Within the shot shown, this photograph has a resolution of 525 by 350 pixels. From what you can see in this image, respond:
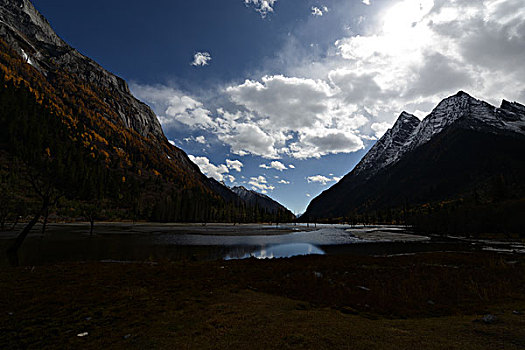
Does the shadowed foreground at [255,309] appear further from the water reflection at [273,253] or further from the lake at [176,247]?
the water reflection at [273,253]

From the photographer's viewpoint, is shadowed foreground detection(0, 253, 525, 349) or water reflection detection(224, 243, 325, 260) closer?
shadowed foreground detection(0, 253, 525, 349)

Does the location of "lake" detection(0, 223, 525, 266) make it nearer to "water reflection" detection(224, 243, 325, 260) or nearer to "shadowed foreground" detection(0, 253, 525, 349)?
"water reflection" detection(224, 243, 325, 260)

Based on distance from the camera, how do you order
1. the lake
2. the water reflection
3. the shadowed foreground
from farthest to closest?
the water reflection → the lake → the shadowed foreground

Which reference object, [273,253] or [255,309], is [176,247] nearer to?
[273,253]

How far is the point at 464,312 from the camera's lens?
12883 mm

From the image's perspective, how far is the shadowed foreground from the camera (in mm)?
8516

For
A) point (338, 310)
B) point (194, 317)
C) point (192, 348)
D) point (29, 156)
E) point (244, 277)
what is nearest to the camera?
point (192, 348)

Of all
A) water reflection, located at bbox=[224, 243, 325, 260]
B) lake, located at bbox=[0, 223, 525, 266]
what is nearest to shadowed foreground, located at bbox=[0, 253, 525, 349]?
lake, located at bbox=[0, 223, 525, 266]

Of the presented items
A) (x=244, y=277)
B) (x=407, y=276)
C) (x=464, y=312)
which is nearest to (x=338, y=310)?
(x=464, y=312)

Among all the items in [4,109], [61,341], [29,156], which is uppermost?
[4,109]

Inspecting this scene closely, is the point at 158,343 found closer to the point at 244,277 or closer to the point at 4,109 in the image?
the point at 244,277

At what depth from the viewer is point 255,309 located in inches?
484

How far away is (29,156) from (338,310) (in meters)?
189

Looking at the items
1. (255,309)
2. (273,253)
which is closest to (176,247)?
(273,253)
